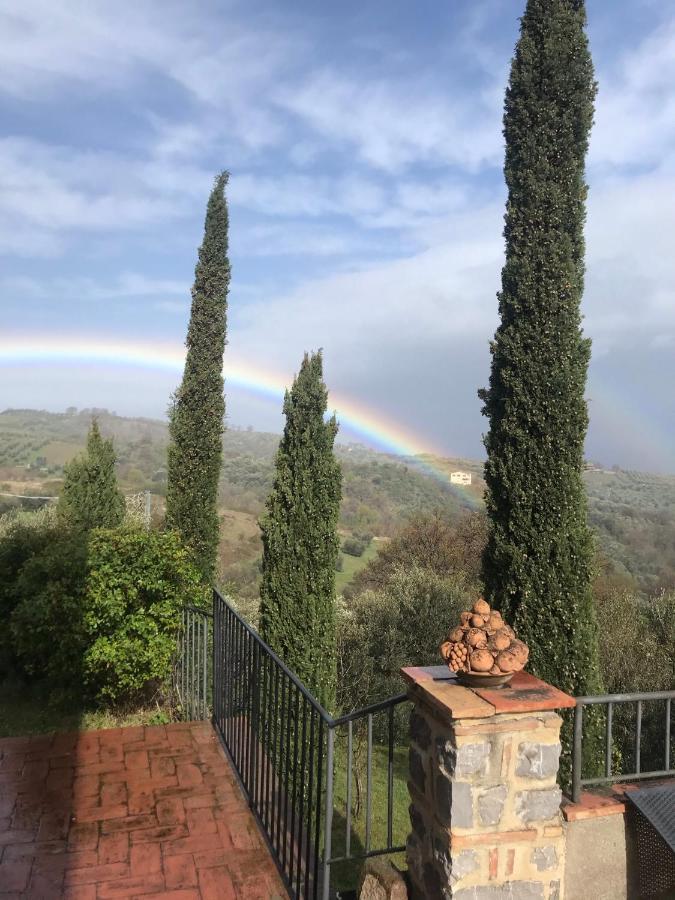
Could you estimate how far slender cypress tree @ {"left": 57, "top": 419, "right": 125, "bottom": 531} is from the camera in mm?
9969

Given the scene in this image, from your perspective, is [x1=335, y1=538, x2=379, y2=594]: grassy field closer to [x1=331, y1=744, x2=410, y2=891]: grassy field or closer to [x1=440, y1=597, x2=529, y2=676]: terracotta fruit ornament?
[x1=331, y1=744, x2=410, y2=891]: grassy field

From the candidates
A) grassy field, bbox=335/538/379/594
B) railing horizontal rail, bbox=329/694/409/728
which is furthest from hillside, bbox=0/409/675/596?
railing horizontal rail, bbox=329/694/409/728

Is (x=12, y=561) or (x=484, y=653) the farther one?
(x=12, y=561)

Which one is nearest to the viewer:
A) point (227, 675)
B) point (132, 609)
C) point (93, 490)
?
point (227, 675)

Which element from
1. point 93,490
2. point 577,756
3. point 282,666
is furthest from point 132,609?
point 93,490

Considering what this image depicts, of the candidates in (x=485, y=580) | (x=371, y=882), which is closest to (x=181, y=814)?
(x=371, y=882)

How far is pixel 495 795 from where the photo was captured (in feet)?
6.37

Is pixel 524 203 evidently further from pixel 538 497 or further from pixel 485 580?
pixel 485 580

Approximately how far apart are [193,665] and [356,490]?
28.2 metres

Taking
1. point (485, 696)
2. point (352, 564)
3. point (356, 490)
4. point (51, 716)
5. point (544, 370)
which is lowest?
point (352, 564)

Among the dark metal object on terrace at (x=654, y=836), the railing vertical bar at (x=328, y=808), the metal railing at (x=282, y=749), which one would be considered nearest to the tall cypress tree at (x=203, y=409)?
the metal railing at (x=282, y=749)

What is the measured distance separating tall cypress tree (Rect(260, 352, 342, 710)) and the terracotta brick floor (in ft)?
11.0

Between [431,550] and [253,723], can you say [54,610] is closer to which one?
[253,723]

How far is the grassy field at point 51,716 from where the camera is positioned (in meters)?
5.22
